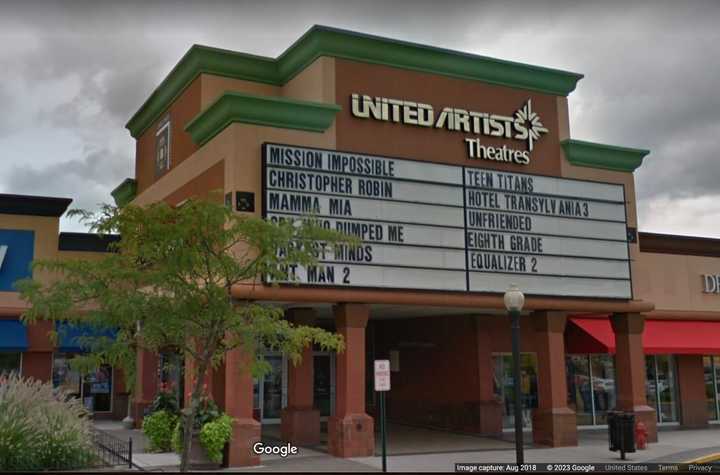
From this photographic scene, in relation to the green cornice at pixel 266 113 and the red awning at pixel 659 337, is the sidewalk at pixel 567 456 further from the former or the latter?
the green cornice at pixel 266 113

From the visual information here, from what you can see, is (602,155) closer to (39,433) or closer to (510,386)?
(510,386)

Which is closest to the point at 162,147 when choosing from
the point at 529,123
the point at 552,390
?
the point at 529,123

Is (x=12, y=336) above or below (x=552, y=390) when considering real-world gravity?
above

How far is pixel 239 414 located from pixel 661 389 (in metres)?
19.1

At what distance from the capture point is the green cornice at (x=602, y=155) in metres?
26.6

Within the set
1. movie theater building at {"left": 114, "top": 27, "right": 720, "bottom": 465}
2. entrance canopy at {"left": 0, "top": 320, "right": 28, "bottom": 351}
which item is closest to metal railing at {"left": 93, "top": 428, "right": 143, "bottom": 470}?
movie theater building at {"left": 114, "top": 27, "right": 720, "bottom": 465}

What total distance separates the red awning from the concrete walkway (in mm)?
3038

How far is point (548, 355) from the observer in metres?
25.5

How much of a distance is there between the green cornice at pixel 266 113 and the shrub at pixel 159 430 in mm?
7915

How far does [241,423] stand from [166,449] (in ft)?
12.2

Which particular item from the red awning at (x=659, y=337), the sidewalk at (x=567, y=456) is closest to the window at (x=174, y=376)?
the sidewalk at (x=567, y=456)

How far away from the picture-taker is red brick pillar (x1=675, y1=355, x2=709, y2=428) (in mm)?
32031

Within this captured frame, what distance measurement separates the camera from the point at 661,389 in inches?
1271

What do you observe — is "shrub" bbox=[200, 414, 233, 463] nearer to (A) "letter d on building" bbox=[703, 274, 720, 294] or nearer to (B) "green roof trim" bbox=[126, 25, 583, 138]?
(B) "green roof trim" bbox=[126, 25, 583, 138]
